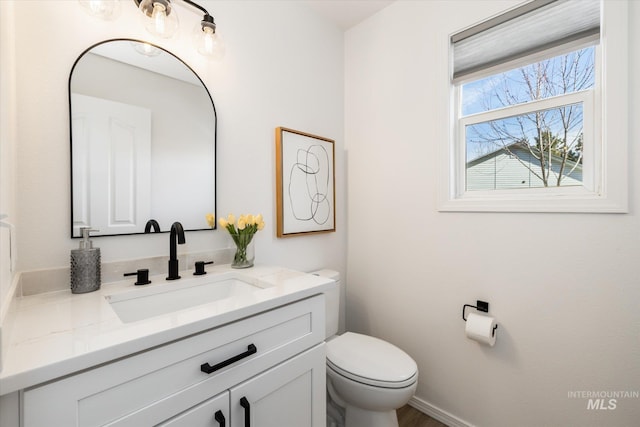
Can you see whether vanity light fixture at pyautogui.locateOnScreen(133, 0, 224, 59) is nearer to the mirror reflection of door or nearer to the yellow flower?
the mirror reflection of door

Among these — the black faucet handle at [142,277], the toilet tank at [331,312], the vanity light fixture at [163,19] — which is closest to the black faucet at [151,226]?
the black faucet handle at [142,277]

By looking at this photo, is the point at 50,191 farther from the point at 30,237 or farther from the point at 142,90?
the point at 142,90

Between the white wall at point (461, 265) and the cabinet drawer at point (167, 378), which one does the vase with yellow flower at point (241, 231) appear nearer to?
the cabinet drawer at point (167, 378)

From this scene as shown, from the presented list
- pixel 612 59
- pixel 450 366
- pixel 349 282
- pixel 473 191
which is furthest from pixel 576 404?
pixel 612 59

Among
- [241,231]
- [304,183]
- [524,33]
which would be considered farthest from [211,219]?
[524,33]

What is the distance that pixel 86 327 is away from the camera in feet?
2.16

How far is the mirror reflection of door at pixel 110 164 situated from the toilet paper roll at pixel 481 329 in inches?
62.3

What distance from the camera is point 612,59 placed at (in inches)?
42.6

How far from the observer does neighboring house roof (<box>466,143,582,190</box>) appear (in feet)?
4.18

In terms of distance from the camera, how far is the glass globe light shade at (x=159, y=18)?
1.03 meters

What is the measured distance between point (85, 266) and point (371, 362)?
1.23m

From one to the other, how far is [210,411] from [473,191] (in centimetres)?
156

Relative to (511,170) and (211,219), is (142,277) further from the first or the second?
(511,170)

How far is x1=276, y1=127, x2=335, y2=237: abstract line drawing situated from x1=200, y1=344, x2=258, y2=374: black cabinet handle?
83 cm
